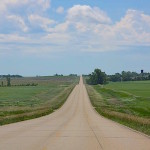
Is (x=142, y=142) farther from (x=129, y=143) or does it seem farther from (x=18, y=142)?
(x=18, y=142)

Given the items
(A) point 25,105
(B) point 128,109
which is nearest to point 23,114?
(B) point 128,109

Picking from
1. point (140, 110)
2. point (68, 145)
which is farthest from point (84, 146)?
point (140, 110)

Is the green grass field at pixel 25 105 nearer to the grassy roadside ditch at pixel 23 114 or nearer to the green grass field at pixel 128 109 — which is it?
the grassy roadside ditch at pixel 23 114

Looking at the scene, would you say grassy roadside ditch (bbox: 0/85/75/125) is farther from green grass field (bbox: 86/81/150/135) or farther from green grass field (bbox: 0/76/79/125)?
green grass field (bbox: 86/81/150/135)

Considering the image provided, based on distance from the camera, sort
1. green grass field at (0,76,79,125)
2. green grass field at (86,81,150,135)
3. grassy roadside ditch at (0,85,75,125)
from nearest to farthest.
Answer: green grass field at (86,81,150,135)
grassy roadside ditch at (0,85,75,125)
green grass field at (0,76,79,125)

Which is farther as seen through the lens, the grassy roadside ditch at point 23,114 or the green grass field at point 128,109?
the grassy roadside ditch at point 23,114

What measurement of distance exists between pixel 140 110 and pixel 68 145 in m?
55.2

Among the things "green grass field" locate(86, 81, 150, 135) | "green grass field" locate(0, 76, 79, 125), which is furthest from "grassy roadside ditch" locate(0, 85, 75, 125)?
"green grass field" locate(86, 81, 150, 135)

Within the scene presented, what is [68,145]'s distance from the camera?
806 inches

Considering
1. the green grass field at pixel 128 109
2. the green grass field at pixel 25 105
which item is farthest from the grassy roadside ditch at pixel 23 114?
the green grass field at pixel 128 109

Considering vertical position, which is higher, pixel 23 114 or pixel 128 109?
pixel 23 114

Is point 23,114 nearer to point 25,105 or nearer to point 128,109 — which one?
point 128,109

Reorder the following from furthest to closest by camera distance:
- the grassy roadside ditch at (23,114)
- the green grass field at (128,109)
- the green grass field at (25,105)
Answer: the green grass field at (25,105), the grassy roadside ditch at (23,114), the green grass field at (128,109)

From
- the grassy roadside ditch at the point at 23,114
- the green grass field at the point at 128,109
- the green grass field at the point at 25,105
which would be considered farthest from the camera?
the green grass field at the point at 25,105
